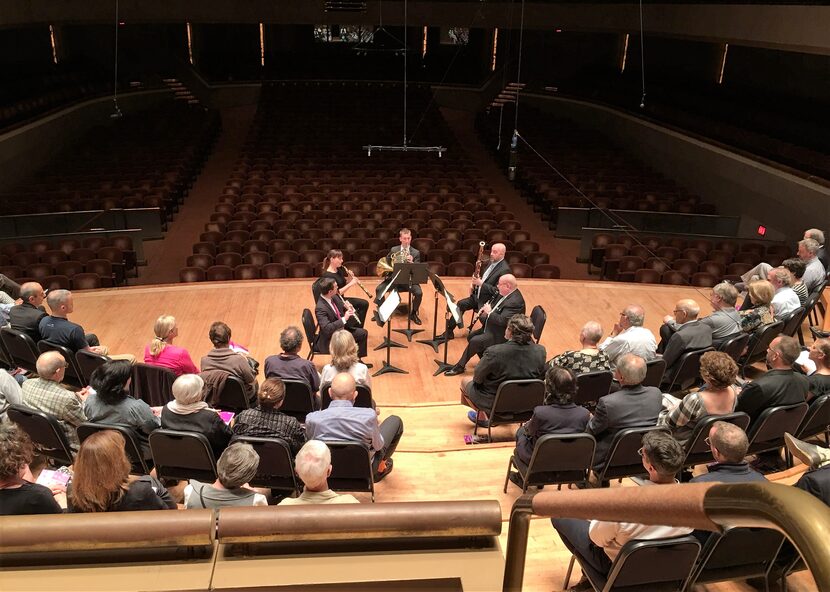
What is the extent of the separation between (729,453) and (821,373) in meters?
1.89

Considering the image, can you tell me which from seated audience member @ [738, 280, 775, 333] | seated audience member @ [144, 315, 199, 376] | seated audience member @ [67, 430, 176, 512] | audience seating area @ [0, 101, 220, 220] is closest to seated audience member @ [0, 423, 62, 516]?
seated audience member @ [67, 430, 176, 512]

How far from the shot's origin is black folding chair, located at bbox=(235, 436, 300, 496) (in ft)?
12.9

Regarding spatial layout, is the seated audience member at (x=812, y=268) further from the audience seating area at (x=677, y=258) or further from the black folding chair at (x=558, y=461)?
the black folding chair at (x=558, y=461)

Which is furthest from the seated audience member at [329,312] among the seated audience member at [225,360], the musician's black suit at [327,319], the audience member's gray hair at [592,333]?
the audience member's gray hair at [592,333]

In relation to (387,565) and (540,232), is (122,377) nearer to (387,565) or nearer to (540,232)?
(387,565)

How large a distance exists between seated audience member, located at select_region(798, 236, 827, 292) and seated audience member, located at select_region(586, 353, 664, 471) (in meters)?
3.90

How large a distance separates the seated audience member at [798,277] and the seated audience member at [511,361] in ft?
10.6

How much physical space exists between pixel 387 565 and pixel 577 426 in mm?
2892

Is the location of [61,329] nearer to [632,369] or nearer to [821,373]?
[632,369]

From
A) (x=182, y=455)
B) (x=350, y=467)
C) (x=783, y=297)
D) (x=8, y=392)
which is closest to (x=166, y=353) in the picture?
(x=8, y=392)

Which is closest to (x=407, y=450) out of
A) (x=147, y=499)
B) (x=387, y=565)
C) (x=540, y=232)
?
(x=147, y=499)

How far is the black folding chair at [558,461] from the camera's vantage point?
4023 millimetres

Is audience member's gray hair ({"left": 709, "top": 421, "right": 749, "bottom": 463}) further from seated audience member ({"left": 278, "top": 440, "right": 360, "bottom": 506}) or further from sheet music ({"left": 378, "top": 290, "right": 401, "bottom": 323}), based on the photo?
sheet music ({"left": 378, "top": 290, "right": 401, "bottom": 323})

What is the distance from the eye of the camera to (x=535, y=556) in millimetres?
3672
